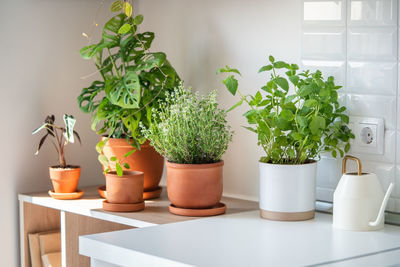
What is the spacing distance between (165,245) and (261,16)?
2.96ft

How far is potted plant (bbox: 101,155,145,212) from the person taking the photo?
6.17ft

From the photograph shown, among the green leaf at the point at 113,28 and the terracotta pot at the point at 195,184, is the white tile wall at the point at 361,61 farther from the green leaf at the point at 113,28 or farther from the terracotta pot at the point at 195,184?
the green leaf at the point at 113,28

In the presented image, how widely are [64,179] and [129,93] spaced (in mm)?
385

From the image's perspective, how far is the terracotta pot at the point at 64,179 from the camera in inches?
83.0

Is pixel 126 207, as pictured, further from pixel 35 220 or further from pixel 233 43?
pixel 233 43

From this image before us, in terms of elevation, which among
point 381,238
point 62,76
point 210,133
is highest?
point 62,76

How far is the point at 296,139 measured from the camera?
168 centimetres

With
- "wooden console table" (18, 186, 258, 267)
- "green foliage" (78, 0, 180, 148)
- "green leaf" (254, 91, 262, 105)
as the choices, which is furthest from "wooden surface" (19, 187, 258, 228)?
"green leaf" (254, 91, 262, 105)

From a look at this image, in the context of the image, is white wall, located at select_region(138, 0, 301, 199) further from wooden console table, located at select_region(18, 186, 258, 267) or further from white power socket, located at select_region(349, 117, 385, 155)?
white power socket, located at select_region(349, 117, 385, 155)

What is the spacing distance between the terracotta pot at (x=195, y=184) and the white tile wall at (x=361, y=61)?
31 cm

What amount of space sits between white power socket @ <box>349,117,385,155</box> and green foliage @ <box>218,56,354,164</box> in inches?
0.8

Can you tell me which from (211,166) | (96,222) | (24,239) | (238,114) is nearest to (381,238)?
(211,166)

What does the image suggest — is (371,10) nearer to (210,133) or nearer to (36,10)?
(210,133)

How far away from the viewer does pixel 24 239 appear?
219 centimetres
